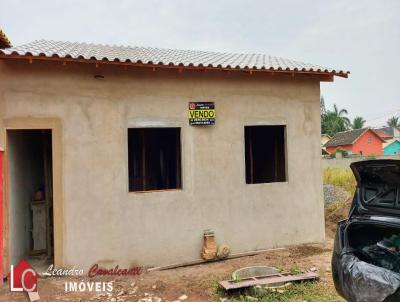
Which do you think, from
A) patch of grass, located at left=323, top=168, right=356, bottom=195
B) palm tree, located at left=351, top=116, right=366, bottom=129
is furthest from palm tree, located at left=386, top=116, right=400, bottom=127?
patch of grass, located at left=323, top=168, right=356, bottom=195

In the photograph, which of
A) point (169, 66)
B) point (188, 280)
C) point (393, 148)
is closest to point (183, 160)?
point (169, 66)

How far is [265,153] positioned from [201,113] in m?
2.59

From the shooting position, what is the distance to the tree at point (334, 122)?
48.3 meters

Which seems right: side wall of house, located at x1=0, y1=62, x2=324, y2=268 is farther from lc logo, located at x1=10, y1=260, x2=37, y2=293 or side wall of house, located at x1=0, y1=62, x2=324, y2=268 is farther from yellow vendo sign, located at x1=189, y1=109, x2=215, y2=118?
lc logo, located at x1=10, y1=260, x2=37, y2=293

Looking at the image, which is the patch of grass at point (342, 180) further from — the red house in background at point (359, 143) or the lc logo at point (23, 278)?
the red house in background at point (359, 143)

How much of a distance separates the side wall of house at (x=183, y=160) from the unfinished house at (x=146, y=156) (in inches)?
0.8

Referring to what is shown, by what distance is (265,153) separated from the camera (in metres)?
8.70

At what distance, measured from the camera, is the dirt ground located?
5.24m

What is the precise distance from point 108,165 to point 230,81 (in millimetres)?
2947

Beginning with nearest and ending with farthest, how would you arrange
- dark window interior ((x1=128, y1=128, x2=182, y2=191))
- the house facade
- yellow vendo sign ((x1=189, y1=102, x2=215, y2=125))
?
1. yellow vendo sign ((x1=189, y1=102, x2=215, y2=125))
2. dark window interior ((x1=128, y1=128, x2=182, y2=191))
3. the house facade

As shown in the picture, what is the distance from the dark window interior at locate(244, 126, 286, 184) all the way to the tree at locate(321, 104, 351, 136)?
42.0 meters

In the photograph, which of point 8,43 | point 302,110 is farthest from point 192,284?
point 8,43

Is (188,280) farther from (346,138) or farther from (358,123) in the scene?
(358,123)

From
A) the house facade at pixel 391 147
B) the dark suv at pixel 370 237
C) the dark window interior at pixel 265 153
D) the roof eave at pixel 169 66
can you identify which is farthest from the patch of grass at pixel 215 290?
the house facade at pixel 391 147
